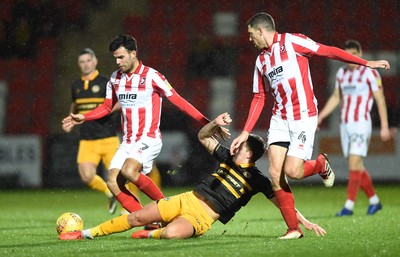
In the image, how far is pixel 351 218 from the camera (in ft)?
29.5

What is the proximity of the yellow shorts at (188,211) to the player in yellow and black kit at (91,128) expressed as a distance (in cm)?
347

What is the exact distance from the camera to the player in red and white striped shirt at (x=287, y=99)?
6750 millimetres

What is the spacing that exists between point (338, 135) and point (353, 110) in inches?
169

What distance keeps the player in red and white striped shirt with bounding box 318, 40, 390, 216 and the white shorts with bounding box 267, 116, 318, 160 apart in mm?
2948

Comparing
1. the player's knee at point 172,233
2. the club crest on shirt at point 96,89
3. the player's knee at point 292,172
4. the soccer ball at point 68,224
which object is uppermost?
the club crest on shirt at point 96,89

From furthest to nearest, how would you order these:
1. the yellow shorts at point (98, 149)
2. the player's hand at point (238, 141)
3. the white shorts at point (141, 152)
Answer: the yellow shorts at point (98, 149)
the white shorts at point (141, 152)
the player's hand at point (238, 141)

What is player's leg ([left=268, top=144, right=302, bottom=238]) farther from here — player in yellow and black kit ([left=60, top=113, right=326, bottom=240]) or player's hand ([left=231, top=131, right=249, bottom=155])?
player's hand ([left=231, top=131, right=249, bottom=155])

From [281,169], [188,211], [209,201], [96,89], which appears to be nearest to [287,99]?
[281,169]

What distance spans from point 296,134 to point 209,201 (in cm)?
90

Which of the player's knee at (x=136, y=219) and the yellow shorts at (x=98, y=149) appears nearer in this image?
the player's knee at (x=136, y=219)

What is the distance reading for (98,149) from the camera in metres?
10.1

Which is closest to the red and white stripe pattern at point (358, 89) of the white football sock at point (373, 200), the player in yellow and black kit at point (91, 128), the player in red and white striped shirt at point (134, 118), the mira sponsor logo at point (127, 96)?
the white football sock at point (373, 200)

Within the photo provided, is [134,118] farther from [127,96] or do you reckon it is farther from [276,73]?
[276,73]

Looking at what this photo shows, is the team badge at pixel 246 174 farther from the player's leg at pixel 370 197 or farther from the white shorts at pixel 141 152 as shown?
the player's leg at pixel 370 197
